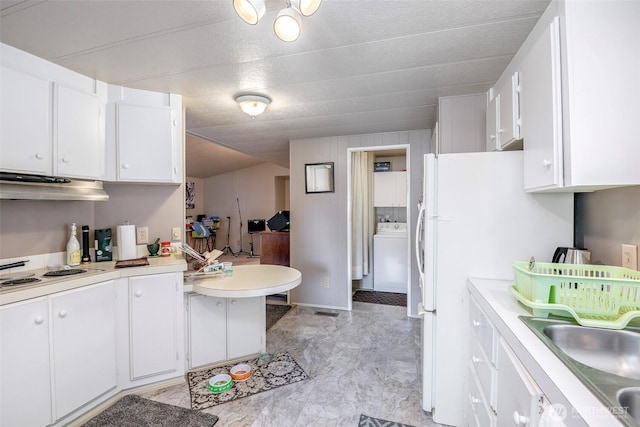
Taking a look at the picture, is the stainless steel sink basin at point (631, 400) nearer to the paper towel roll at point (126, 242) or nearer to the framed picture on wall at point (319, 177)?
the paper towel roll at point (126, 242)

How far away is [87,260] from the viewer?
2098mm

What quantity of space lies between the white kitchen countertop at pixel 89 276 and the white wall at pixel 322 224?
5.91 feet

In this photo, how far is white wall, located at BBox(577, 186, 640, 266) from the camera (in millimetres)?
1217

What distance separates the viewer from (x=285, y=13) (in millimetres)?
1234

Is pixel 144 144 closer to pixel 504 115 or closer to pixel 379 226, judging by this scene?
pixel 504 115

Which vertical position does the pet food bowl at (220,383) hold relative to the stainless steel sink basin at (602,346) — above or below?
below

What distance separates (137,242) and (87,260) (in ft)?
1.19

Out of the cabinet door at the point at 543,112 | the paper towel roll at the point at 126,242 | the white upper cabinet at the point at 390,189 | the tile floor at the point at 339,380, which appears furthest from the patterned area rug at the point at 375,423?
the white upper cabinet at the point at 390,189

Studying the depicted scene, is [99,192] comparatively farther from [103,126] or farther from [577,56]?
[577,56]

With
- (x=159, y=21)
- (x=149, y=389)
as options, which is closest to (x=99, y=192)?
(x=159, y=21)

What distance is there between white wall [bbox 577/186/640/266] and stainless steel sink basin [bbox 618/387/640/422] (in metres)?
0.82

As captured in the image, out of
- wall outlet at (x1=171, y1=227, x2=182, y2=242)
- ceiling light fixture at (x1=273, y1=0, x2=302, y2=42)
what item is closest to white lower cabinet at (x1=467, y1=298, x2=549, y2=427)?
ceiling light fixture at (x1=273, y1=0, x2=302, y2=42)

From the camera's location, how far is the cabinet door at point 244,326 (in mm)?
2371

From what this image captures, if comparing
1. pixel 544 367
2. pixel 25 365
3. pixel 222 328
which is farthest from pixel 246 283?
pixel 544 367
